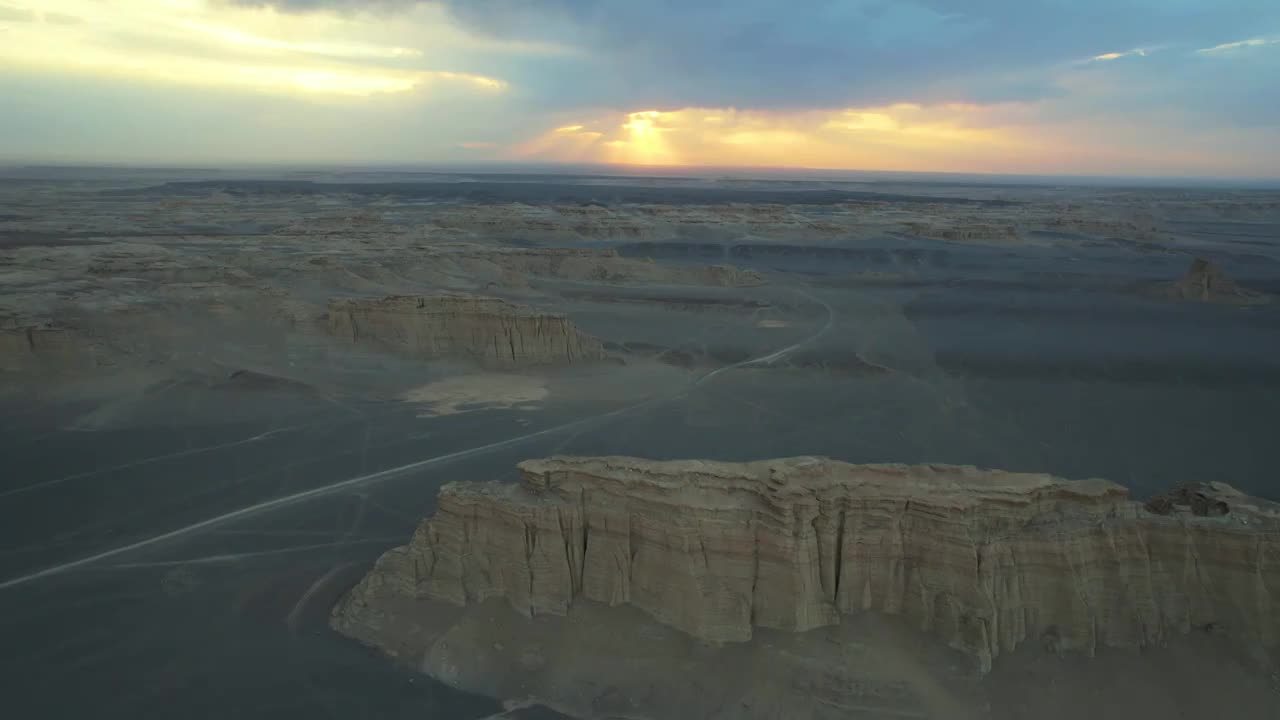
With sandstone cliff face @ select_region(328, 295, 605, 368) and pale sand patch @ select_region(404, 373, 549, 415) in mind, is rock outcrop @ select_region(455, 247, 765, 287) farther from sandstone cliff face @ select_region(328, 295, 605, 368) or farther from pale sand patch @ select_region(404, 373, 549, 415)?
pale sand patch @ select_region(404, 373, 549, 415)

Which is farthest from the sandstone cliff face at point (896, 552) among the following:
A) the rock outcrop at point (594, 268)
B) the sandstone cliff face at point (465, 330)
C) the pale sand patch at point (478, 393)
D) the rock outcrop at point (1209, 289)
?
the rock outcrop at point (1209, 289)

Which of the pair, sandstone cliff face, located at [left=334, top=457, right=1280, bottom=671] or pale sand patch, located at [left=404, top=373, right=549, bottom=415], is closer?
sandstone cliff face, located at [left=334, top=457, right=1280, bottom=671]

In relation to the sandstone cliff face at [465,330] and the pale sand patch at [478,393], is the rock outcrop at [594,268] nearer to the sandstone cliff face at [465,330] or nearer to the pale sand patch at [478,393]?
the sandstone cliff face at [465,330]

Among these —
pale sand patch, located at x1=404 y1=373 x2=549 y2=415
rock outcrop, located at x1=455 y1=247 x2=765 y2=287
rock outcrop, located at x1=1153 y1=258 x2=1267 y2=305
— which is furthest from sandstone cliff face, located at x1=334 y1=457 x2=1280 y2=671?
rock outcrop, located at x1=1153 y1=258 x2=1267 y2=305

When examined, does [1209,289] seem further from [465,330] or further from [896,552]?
[896,552]

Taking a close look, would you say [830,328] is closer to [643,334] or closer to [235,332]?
→ [643,334]

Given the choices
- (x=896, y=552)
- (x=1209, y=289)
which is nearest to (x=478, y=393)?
(x=896, y=552)

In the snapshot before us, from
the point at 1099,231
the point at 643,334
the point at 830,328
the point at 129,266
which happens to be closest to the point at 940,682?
the point at 643,334
